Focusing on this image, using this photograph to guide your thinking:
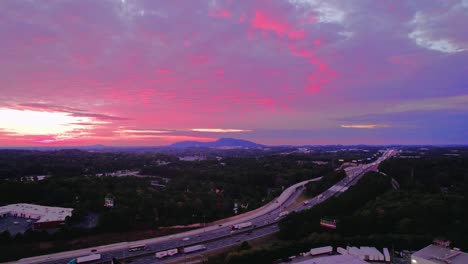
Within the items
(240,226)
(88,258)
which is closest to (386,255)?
(240,226)

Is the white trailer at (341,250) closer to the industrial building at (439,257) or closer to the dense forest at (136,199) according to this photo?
the industrial building at (439,257)

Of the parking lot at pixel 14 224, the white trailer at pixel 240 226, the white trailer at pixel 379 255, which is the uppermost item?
the white trailer at pixel 379 255

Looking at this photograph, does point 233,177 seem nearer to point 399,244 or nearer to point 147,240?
point 147,240

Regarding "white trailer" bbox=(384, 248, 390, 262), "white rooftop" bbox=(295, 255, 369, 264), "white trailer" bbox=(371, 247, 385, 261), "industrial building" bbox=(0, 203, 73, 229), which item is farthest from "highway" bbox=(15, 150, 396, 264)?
"white trailer" bbox=(384, 248, 390, 262)

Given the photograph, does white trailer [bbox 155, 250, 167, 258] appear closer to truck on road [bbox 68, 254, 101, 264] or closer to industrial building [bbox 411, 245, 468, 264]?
truck on road [bbox 68, 254, 101, 264]

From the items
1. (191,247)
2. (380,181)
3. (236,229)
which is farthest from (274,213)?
(380,181)

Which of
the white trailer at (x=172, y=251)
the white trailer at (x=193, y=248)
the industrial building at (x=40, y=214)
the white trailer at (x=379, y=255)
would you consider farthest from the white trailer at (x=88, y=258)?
the white trailer at (x=379, y=255)

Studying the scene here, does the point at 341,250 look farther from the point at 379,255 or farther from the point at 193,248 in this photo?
the point at 193,248
